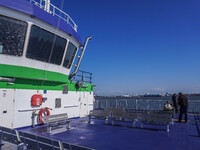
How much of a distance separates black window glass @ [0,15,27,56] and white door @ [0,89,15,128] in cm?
191

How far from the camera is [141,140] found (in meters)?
6.24

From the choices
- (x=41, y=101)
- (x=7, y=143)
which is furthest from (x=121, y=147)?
(x=41, y=101)

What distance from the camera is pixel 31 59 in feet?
25.7

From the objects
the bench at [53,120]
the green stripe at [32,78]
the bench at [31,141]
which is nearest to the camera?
the bench at [31,141]

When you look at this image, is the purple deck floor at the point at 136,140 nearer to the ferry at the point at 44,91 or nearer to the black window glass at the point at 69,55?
the ferry at the point at 44,91

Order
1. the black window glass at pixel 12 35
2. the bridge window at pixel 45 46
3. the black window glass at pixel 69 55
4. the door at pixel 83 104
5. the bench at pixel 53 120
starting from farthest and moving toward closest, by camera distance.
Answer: the door at pixel 83 104, the black window glass at pixel 69 55, the bridge window at pixel 45 46, the bench at pixel 53 120, the black window glass at pixel 12 35

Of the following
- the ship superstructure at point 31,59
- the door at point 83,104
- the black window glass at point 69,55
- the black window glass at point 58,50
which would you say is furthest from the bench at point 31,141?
the door at point 83,104

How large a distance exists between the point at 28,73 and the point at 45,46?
1696 mm

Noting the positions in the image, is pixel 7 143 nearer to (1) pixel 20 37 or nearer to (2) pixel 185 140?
(1) pixel 20 37

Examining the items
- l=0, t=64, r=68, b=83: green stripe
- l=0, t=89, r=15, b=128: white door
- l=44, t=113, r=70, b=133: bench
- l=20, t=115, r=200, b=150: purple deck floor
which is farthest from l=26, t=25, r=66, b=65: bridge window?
l=20, t=115, r=200, b=150: purple deck floor

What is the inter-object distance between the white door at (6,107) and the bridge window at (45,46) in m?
2.05

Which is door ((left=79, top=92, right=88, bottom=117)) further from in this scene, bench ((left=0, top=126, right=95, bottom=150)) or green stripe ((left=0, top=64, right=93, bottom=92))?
bench ((left=0, top=126, right=95, bottom=150))

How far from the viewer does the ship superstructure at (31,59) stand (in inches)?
276

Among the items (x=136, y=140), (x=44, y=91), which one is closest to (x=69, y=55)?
(x=44, y=91)
